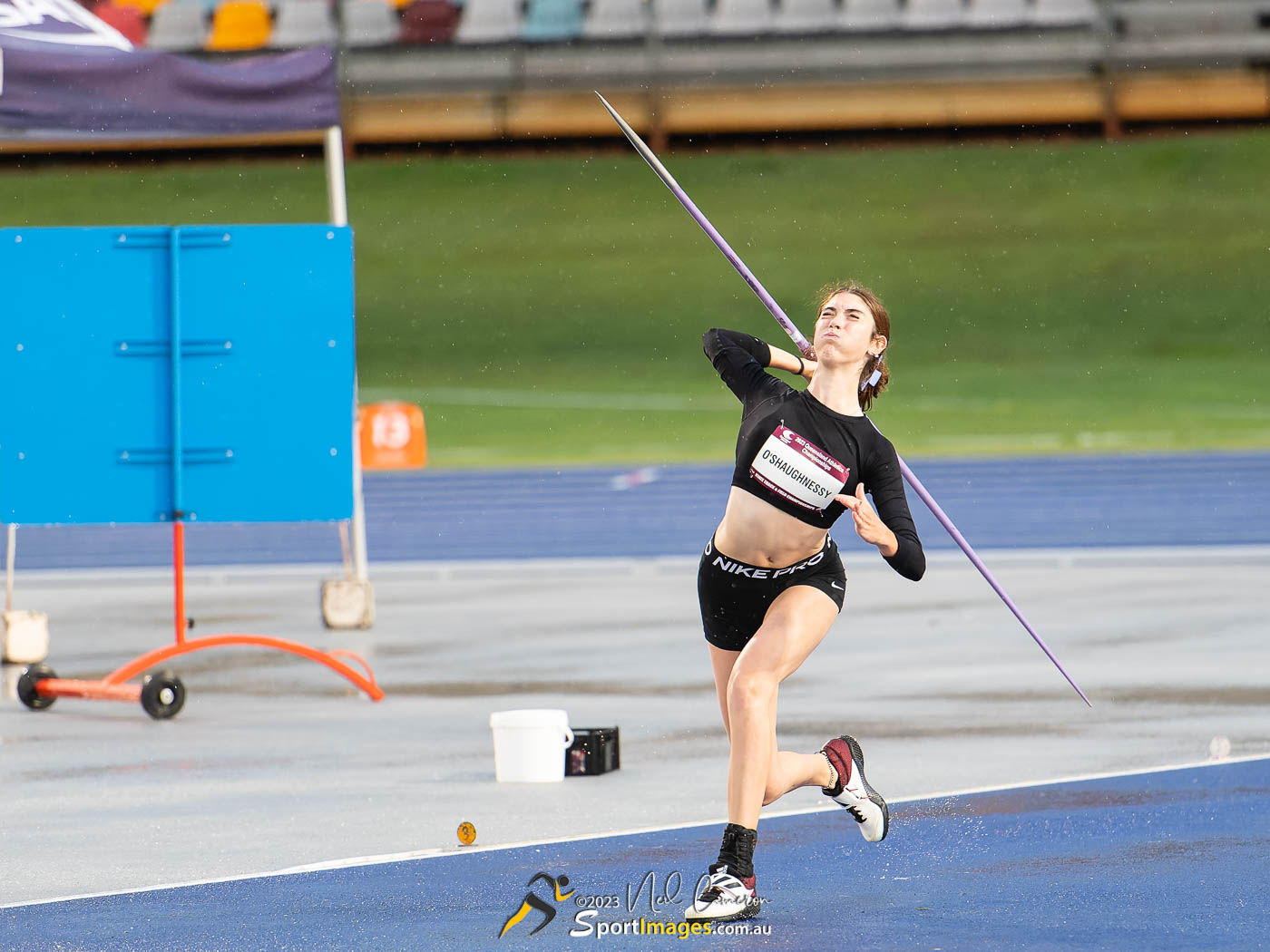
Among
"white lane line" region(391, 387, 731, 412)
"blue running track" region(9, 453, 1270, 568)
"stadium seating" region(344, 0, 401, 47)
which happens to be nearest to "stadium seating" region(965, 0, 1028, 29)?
"stadium seating" region(344, 0, 401, 47)

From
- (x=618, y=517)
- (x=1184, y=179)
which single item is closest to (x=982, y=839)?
(x=618, y=517)

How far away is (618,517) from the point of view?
66.9ft

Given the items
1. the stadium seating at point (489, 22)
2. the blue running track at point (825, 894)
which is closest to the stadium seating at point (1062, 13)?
the stadium seating at point (489, 22)

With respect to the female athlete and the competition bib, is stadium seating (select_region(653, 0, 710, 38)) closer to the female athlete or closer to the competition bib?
the female athlete

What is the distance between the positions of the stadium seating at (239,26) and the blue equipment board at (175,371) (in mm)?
32563

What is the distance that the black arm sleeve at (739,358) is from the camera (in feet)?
23.0

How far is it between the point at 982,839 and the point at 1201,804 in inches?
39.8

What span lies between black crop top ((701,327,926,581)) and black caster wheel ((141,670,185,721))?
445 centimetres

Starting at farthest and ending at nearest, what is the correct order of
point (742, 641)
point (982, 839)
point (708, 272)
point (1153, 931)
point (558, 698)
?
1. point (708, 272)
2. point (558, 698)
3. point (982, 839)
4. point (742, 641)
5. point (1153, 931)

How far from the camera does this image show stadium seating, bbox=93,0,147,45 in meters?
42.0

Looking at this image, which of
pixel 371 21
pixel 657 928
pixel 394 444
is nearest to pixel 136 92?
pixel 657 928

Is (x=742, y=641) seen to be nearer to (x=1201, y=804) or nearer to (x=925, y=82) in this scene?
(x=1201, y=804)

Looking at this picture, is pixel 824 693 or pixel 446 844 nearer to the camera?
pixel 446 844

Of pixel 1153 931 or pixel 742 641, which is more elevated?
pixel 742 641
